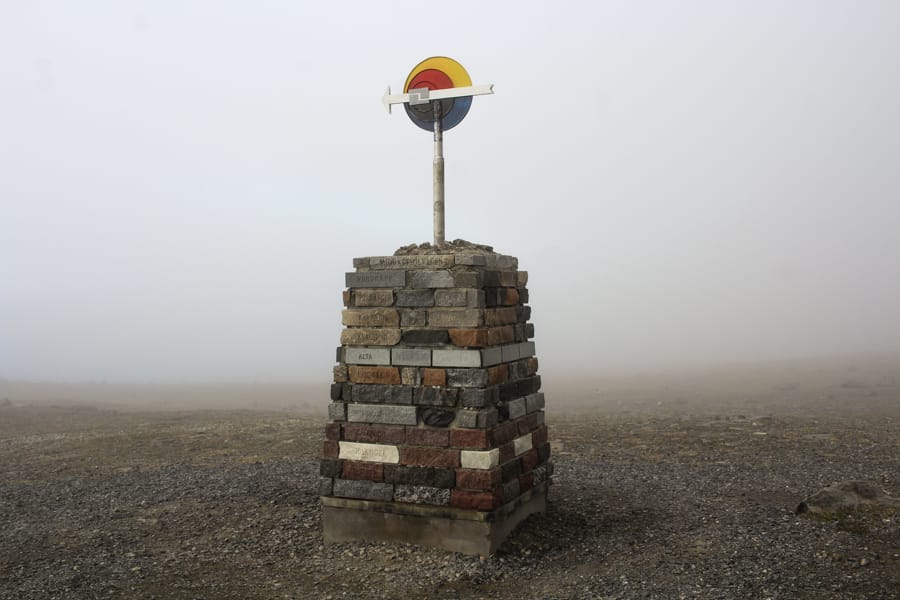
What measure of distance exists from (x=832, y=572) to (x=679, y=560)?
5.00 ft

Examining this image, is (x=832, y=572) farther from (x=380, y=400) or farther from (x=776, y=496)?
(x=380, y=400)

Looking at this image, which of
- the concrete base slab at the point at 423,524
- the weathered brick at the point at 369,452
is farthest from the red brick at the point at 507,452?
the weathered brick at the point at 369,452

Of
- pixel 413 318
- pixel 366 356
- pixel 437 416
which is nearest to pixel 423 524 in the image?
pixel 437 416

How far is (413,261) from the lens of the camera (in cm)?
856

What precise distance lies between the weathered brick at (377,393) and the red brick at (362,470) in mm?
752

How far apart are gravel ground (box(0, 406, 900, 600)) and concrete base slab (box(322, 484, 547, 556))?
0.16m

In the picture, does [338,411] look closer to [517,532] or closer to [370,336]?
[370,336]

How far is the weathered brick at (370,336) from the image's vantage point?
8531mm

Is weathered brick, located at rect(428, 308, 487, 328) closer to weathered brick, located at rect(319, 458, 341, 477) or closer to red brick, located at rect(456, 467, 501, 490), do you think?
red brick, located at rect(456, 467, 501, 490)

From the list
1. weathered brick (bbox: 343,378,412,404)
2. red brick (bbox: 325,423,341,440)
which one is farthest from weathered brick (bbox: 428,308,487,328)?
red brick (bbox: 325,423,341,440)

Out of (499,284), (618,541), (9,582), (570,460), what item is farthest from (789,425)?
(9,582)

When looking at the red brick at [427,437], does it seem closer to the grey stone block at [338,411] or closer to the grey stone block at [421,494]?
the grey stone block at [421,494]

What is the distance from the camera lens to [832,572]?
755 cm

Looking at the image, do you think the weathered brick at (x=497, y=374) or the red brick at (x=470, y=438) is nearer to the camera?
the red brick at (x=470, y=438)
